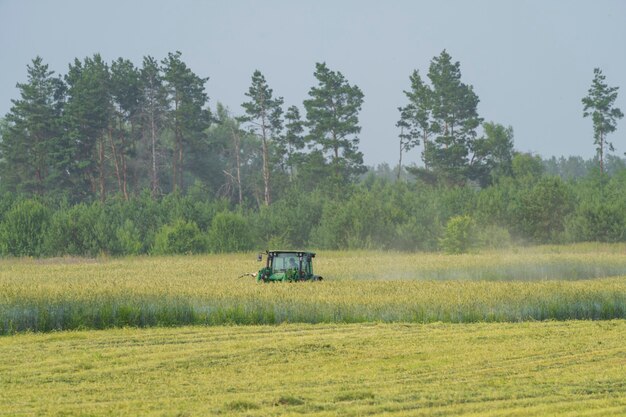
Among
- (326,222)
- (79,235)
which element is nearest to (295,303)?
(79,235)

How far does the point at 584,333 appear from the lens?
19203mm

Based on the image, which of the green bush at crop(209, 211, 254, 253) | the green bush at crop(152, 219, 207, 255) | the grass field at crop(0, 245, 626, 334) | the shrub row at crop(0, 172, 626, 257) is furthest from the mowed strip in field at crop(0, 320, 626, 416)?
the green bush at crop(209, 211, 254, 253)

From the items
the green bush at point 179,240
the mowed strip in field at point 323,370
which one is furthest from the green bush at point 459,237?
the mowed strip in field at point 323,370

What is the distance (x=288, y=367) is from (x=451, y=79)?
62.0 meters

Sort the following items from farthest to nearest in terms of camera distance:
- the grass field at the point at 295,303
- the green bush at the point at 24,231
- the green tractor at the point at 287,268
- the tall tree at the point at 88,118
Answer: the tall tree at the point at 88,118, the green bush at the point at 24,231, the green tractor at the point at 287,268, the grass field at the point at 295,303

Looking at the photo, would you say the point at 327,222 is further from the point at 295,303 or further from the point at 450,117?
the point at 295,303

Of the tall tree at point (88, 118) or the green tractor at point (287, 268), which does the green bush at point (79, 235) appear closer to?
the tall tree at point (88, 118)

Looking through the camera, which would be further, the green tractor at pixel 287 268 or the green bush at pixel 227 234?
the green bush at pixel 227 234

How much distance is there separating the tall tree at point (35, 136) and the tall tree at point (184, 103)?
8.57 metres

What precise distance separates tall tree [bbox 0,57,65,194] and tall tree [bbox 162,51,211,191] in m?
8.57

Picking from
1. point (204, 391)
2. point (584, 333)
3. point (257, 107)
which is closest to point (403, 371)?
point (204, 391)

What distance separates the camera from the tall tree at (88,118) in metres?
68.8

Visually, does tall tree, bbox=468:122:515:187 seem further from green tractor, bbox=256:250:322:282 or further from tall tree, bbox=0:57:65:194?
green tractor, bbox=256:250:322:282

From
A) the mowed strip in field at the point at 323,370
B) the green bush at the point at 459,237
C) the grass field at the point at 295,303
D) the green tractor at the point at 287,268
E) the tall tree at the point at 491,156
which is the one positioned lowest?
the mowed strip in field at the point at 323,370
